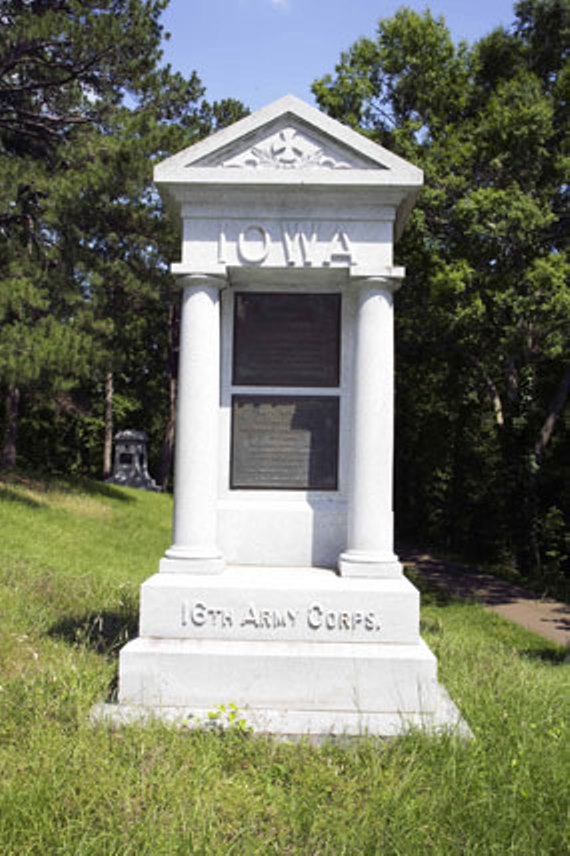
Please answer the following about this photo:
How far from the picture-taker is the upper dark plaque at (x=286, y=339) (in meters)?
5.54

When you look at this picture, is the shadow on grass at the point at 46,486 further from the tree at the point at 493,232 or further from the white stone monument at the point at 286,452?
the white stone monument at the point at 286,452

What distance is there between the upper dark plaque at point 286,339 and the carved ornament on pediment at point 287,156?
3.07 ft

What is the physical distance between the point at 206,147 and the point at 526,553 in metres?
14.5

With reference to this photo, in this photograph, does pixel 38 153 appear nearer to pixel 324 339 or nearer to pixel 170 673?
pixel 324 339

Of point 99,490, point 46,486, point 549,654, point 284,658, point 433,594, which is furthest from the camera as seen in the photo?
point 99,490

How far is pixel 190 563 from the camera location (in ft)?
16.5

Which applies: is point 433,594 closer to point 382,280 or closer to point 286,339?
point 286,339

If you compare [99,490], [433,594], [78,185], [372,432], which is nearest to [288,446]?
[372,432]

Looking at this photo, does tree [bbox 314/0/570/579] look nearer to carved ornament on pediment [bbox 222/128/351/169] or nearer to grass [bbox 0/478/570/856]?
carved ornament on pediment [bbox 222/128/351/169]

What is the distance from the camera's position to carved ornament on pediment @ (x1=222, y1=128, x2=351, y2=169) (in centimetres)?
513

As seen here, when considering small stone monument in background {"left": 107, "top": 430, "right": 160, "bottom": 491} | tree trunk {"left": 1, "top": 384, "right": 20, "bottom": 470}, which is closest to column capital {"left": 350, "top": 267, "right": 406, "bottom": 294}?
tree trunk {"left": 1, "top": 384, "right": 20, "bottom": 470}

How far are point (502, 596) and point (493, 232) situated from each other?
22.6 ft

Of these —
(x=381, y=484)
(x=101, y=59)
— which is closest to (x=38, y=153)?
(x=101, y=59)

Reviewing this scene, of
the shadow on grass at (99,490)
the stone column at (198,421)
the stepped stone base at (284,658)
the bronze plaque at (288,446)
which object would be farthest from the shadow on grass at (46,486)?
the stepped stone base at (284,658)
